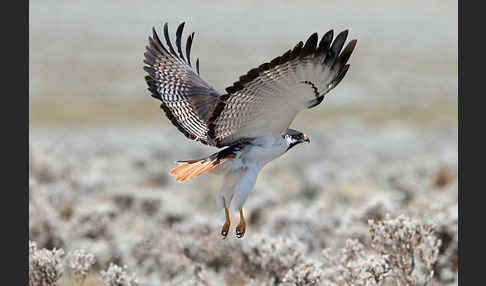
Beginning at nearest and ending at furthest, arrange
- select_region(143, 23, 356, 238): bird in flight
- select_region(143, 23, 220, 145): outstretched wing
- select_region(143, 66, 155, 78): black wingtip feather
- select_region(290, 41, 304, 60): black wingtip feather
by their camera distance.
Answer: select_region(290, 41, 304, 60): black wingtip feather, select_region(143, 23, 356, 238): bird in flight, select_region(143, 23, 220, 145): outstretched wing, select_region(143, 66, 155, 78): black wingtip feather

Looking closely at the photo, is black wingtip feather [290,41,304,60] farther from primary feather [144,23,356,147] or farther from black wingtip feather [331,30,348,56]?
black wingtip feather [331,30,348,56]

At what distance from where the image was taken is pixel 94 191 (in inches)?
508

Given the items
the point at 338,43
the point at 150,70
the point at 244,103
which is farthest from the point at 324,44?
the point at 150,70

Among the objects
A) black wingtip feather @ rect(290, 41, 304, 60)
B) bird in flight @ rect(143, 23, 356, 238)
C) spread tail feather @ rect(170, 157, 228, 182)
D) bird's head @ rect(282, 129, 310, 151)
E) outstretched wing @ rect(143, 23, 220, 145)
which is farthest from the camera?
outstretched wing @ rect(143, 23, 220, 145)

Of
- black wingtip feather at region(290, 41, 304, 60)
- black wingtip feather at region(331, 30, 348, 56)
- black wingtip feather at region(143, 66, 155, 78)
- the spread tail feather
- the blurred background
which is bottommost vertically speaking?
the blurred background

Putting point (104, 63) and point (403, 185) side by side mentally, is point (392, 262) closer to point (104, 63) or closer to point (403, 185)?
point (403, 185)

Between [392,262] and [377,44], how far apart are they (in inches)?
2632

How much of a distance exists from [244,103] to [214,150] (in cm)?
1586

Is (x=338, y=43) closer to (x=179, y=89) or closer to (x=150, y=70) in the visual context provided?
(x=179, y=89)

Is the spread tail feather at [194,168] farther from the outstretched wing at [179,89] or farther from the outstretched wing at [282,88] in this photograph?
the outstretched wing at [179,89]

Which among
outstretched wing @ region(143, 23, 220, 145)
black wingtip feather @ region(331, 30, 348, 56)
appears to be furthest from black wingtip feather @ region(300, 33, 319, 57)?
outstretched wing @ region(143, 23, 220, 145)

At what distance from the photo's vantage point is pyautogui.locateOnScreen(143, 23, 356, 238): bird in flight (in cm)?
522

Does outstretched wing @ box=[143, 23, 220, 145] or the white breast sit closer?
the white breast

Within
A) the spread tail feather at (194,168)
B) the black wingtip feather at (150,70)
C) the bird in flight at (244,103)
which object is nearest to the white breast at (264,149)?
the bird in flight at (244,103)
